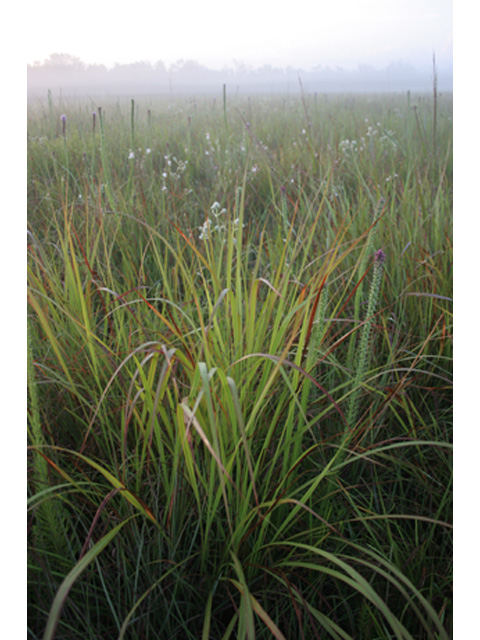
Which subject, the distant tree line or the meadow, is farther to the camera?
the distant tree line

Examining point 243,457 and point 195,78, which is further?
point 195,78

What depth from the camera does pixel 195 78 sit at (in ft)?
6.50

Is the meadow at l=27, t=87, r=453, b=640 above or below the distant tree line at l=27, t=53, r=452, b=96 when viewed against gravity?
below

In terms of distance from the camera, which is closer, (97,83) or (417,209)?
(417,209)

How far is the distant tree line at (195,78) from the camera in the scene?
1651 millimetres

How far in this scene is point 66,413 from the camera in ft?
3.28

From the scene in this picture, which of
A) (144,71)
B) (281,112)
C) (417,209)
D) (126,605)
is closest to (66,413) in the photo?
(126,605)

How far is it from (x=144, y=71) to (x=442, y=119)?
131 centimetres

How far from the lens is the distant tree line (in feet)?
5.42

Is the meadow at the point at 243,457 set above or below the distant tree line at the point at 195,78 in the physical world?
below

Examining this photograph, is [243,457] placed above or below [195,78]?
below

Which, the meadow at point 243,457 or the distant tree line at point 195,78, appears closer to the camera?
the meadow at point 243,457
